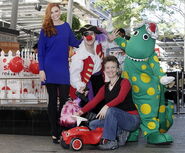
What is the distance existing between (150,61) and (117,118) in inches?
39.4

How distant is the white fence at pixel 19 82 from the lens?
7816 millimetres

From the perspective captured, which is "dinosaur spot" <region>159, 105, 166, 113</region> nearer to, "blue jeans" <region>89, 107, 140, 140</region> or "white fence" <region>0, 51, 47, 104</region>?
"blue jeans" <region>89, 107, 140, 140</region>

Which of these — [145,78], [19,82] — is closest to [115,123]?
[145,78]

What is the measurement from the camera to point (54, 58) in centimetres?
616

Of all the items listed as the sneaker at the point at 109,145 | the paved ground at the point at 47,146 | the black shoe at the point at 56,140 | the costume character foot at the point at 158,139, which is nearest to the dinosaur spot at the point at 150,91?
the costume character foot at the point at 158,139

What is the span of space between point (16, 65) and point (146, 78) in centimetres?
247

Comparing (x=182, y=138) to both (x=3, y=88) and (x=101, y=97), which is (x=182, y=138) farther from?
(x=3, y=88)

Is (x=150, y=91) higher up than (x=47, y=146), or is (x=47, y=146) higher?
(x=150, y=91)

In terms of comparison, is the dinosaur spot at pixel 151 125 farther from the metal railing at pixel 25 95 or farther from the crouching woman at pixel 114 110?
the metal railing at pixel 25 95

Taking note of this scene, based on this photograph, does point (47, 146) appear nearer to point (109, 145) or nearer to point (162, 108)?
point (109, 145)

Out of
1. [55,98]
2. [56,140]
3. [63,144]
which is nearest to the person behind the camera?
[63,144]

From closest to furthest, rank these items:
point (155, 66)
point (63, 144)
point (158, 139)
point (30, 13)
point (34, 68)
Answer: point (63, 144) → point (158, 139) → point (155, 66) → point (34, 68) → point (30, 13)

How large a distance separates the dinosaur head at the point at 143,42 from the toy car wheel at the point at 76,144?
1361 millimetres

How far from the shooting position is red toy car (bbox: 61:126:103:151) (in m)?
5.79
